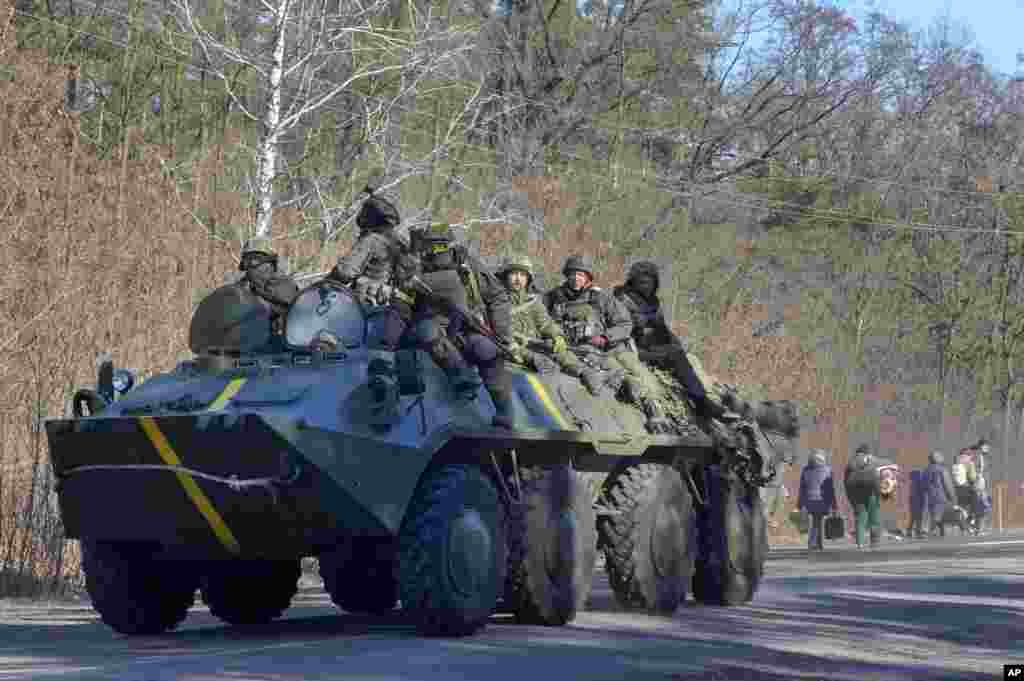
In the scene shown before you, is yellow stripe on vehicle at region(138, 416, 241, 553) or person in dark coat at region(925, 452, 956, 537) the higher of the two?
person in dark coat at region(925, 452, 956, 537)

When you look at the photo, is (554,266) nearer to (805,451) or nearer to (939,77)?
(805,451)

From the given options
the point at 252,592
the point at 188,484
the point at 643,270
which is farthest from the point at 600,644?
the point at 643,270

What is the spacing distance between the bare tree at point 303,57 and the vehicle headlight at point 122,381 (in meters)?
9.09

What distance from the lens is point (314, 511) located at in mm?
12773

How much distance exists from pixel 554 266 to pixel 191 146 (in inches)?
294

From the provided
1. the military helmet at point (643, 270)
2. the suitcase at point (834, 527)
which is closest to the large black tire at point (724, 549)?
the military helmet at point (643, 270)

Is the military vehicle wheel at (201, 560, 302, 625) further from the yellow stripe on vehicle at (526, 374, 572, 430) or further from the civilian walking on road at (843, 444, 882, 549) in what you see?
the civilian walking on road at (843, 444, 882, 549)

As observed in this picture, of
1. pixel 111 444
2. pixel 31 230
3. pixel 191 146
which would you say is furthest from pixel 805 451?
pixel 111 444

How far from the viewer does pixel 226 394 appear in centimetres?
1340

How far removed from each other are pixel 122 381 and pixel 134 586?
4.66ft

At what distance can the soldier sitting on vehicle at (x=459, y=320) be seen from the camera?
13.9 m

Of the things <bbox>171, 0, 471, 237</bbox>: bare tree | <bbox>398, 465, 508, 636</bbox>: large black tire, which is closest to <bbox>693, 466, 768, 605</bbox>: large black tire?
<bbox>398, 465, 508, 636</bbox>: large black tire

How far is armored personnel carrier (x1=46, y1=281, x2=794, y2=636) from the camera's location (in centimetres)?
1280

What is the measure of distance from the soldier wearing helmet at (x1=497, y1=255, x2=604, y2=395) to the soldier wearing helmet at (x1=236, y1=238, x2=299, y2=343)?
5.84ft
